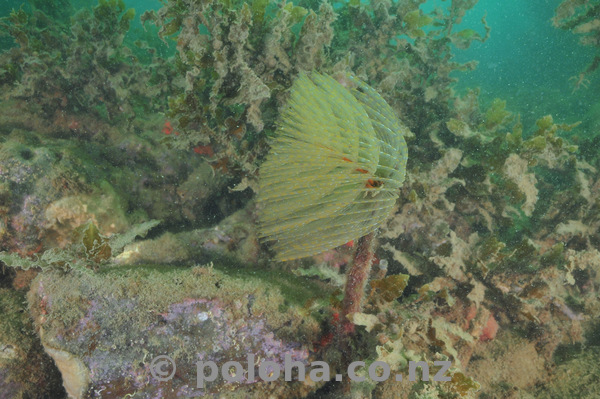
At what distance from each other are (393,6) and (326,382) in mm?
6169

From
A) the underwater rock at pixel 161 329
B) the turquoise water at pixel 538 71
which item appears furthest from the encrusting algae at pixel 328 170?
the turquoise water at pixel 538 71

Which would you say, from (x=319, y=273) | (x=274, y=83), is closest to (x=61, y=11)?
(x=274, y=83)

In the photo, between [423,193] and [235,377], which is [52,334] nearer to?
[235,377]

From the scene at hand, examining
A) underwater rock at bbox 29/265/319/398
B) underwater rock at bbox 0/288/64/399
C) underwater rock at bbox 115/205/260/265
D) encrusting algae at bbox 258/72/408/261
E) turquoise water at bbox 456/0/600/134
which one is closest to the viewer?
encrusting algae at bbox 258/72/408/261

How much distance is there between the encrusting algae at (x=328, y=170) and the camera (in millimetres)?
1476

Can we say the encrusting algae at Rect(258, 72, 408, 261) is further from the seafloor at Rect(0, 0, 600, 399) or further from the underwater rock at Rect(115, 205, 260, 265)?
the underwater rock at Rect(115, 205, 260, 265)

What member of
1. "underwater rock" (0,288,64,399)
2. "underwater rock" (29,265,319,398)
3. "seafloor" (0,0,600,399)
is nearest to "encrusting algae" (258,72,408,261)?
"seafloor" (0,0,600,399)

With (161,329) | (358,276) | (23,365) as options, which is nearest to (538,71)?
(358,276)

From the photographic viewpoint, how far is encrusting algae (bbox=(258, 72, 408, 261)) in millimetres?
1476

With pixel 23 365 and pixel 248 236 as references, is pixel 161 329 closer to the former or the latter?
pixel 23 365

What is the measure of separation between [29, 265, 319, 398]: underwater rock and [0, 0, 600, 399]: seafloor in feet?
0.04

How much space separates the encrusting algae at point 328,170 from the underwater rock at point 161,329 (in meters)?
0.82

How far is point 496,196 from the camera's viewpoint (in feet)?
12.3

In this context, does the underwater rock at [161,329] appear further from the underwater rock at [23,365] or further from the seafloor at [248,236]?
the underwater rock at [23,365]
